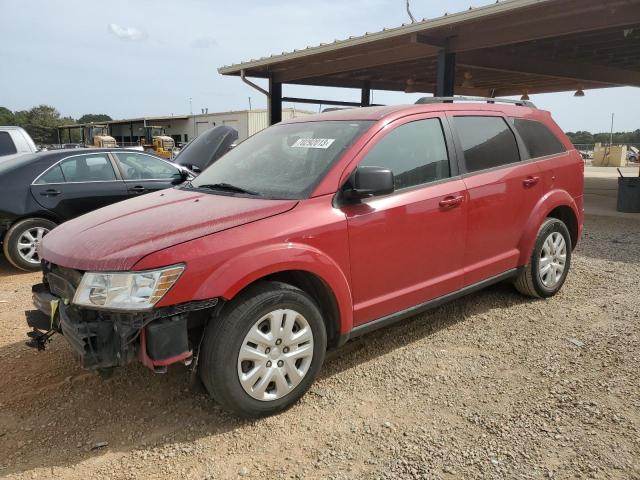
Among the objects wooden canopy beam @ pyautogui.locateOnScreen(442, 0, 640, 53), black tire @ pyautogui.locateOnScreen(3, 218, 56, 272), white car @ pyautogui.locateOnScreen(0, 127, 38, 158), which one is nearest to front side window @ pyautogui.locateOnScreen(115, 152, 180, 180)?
black tire @ pyautogui.locateOnScreen(3, 218, 56, 272)

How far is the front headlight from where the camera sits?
7.88 feet

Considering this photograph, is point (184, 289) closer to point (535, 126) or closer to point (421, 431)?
point (421, 431)

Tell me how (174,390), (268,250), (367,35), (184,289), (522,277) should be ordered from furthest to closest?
1. (367,35)
2. (522,277)
3. (174,390)
4. (268,250)
5. (184,289)

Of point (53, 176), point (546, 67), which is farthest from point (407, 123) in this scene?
point (546, 67)

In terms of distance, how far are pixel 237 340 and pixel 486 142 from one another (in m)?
2.60

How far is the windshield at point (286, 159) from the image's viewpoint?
124 inches

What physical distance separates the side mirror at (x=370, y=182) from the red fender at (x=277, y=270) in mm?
436

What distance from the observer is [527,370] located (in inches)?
130

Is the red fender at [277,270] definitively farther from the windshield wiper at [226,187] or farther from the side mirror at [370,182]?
the windshield wiper at [226,187]

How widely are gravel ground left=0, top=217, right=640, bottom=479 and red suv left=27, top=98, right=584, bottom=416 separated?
0.99 ft

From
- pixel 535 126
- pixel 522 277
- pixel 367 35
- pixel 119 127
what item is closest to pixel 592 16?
pixel 367 35

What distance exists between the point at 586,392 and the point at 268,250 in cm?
210

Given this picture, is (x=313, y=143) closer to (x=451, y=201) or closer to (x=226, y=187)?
(x=226, y=187)

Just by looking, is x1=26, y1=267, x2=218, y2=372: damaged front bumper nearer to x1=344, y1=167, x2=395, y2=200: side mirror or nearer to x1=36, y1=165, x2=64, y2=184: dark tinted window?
x1=344, y1=167, x2=395, y2=200: side mirror
